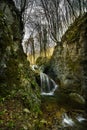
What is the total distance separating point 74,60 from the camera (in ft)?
47.0

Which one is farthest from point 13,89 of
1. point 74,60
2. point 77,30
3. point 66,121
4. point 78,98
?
point 77,30

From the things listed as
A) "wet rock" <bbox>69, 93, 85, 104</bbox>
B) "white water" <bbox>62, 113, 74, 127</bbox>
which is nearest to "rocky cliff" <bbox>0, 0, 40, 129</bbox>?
"white water" <bbox>62, 113, 74, 127</bbox>

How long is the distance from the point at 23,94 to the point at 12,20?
4606 millimetres

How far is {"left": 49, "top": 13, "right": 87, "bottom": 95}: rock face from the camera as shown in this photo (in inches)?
493

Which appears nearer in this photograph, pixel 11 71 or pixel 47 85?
pixel 11 71

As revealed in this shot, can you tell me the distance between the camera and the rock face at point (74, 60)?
493 inches

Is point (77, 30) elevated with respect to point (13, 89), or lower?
elevated

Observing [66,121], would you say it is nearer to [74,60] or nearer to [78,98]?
[78,98]

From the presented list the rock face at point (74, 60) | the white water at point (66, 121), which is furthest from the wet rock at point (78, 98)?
the white water at point (66, 121)

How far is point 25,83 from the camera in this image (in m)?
7.65

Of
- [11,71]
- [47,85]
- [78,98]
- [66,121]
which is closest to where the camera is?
[11,71]

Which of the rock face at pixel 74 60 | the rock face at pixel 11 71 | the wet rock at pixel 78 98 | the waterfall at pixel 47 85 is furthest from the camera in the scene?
the waterfall at pixel 47 85

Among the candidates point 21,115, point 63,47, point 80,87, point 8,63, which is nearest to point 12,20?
point 8,63

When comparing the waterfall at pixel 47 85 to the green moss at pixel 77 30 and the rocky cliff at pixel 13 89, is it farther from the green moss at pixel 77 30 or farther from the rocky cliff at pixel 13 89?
the rocky cliff at pixel 13 89
